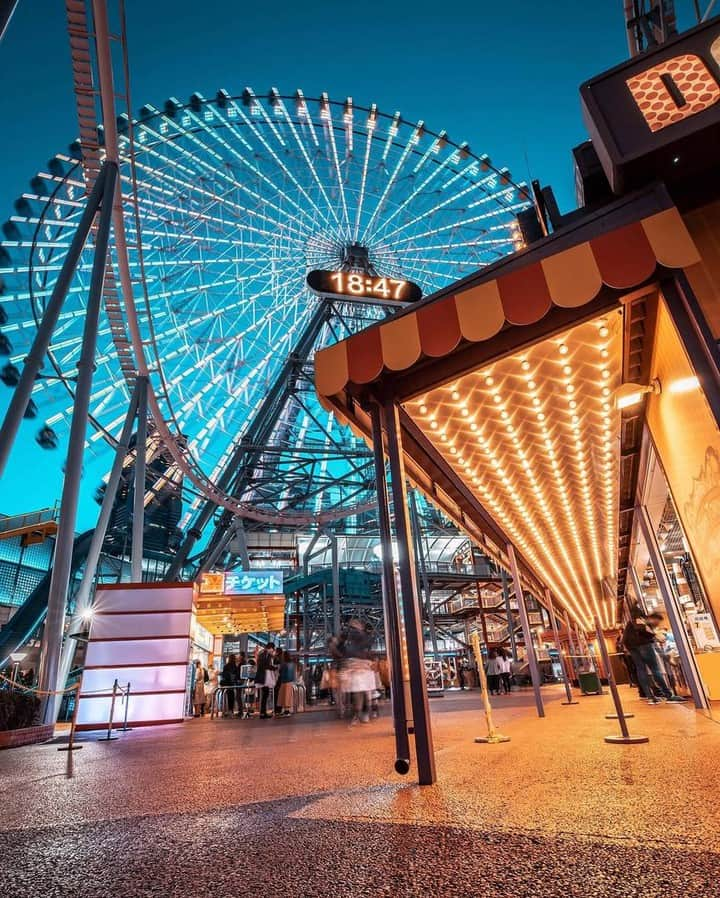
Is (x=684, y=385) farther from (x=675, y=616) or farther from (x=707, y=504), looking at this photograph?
(x=675, y=616)

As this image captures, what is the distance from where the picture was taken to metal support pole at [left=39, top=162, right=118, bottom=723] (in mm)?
8625

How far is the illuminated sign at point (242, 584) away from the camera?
1750cm

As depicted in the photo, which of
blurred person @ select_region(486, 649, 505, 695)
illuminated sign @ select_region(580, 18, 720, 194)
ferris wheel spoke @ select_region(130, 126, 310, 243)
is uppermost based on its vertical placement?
ferris wheel spoke @ select_region(130, 126, 310, 243)

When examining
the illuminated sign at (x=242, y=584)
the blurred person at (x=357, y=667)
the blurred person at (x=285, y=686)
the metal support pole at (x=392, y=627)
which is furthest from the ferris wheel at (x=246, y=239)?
the metal support pole at (x=392, y=627)

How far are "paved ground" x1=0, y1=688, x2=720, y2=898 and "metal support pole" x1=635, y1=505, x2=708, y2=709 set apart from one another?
123 inches

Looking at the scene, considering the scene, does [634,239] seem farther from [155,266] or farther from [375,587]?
[375,587]

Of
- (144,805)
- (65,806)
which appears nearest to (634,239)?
(144,805)

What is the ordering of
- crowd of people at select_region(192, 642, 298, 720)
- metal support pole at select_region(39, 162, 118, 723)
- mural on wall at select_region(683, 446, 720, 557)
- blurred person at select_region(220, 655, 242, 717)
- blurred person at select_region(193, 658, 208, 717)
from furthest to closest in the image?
blurred person at select_region(193, 658, 208, 717) → blurred person at select_region(220, 655, 242, 717) → crowd of people at select_region(192, 642, 298, 720) → metal support pole at select_region(39, 162, 118, 723) → mural on wall at select_region(683, 446, 720, 557)

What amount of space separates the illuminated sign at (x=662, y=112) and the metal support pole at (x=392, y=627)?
7.30 feet

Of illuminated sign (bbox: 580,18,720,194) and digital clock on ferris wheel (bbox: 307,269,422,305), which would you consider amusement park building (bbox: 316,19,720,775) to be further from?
digital clock on ferris wheel (bbox: 307,269,422,305)

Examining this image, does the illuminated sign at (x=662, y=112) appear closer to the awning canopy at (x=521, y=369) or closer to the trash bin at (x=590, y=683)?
the awning canopy at (x=521, y=369)

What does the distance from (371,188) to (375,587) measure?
2317 centimetres

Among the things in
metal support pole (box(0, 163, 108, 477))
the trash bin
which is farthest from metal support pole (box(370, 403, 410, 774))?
the trash bin

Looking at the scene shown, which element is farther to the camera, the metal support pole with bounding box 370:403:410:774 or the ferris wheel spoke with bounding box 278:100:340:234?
the ferris wheel spoke with bounding box 278:100:340:234
